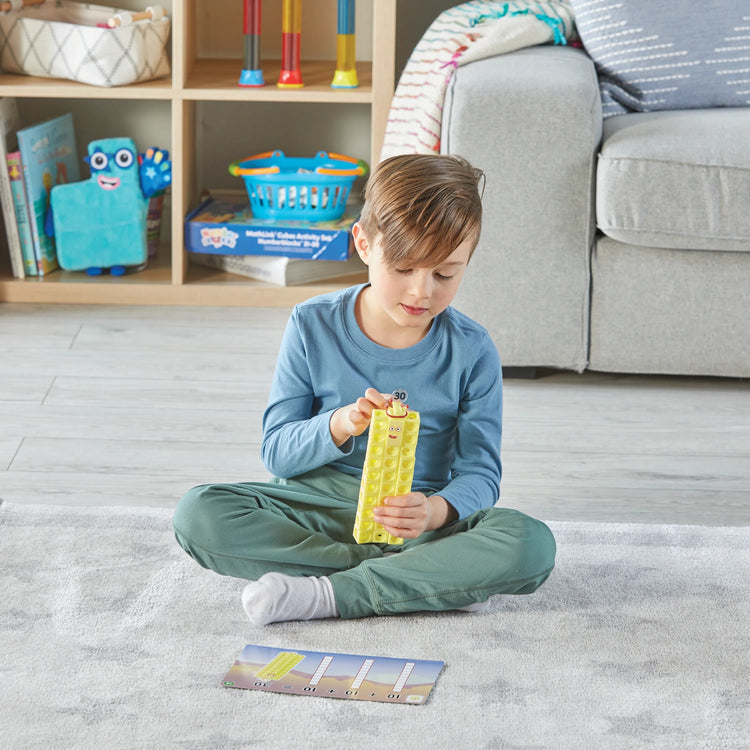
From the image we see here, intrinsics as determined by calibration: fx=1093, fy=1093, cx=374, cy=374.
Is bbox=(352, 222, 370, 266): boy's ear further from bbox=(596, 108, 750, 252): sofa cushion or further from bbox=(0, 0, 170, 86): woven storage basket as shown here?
bbox=(0, 0, 170, 86): woven storage basket

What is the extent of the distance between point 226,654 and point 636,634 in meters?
0.42

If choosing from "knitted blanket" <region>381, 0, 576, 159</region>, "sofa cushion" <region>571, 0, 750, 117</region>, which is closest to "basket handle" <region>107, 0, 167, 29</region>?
"knitted blanket" <region>381, 0, 576, 159</region>

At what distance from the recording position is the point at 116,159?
2287 millimetres

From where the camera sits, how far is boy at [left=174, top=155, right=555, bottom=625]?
1.12 m

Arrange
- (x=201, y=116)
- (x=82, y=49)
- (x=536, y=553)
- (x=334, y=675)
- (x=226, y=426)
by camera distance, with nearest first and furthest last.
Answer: (x=334, y=675) < (x=536, y=553) < (x=226, y=426) < (x=82, y=49) < (x=201, y=116)

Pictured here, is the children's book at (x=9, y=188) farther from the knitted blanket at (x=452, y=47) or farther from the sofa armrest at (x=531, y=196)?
the sofa armrest at (x=531, y=196)

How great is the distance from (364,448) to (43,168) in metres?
1.38

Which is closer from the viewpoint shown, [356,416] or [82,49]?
[356,416]

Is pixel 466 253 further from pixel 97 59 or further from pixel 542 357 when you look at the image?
pixel 97 59

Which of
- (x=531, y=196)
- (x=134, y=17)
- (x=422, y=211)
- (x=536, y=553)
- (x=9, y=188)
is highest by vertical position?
(x=134, y=17)

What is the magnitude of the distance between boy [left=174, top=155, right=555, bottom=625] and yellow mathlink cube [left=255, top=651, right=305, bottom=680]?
0.06 meters

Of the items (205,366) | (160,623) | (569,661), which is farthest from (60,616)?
(205,366)

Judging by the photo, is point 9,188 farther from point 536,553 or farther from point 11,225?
point 536,553

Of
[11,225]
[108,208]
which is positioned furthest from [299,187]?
[11,225]
